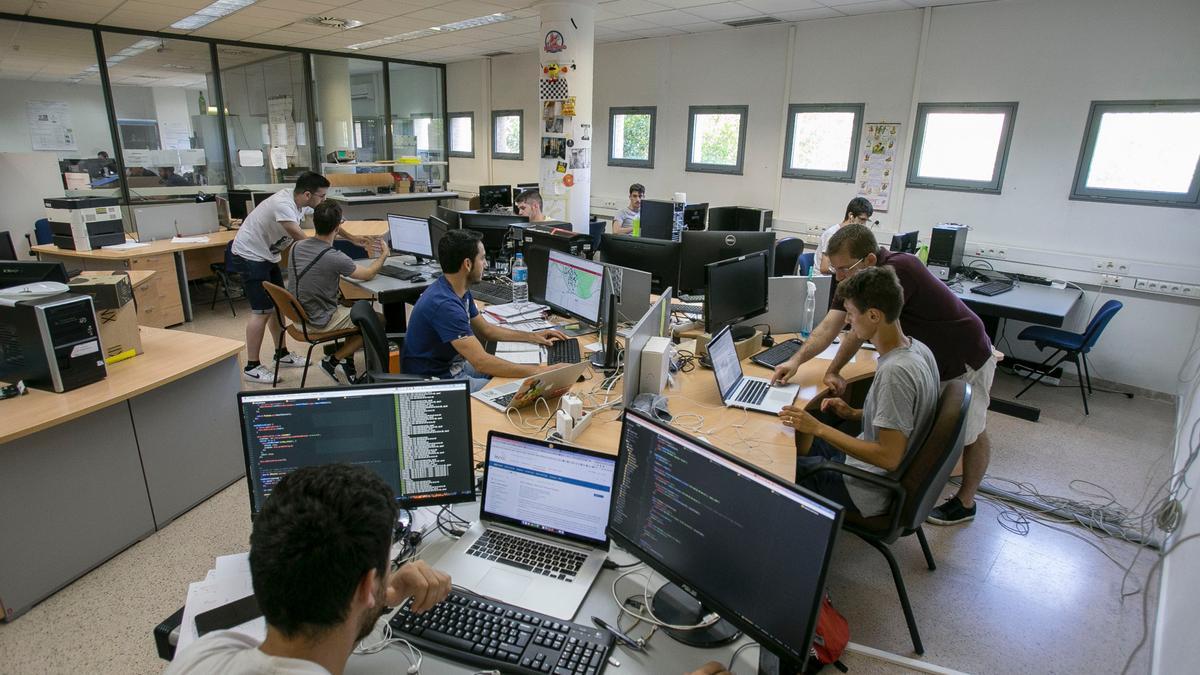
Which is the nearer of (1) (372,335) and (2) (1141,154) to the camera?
(1) (372,335)

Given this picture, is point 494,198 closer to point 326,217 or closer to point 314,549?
point 326,217

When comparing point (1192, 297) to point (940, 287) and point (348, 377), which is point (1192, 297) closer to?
point (940, 287)

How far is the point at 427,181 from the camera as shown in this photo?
10539 millimetres

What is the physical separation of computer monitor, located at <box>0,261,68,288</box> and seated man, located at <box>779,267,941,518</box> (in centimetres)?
338

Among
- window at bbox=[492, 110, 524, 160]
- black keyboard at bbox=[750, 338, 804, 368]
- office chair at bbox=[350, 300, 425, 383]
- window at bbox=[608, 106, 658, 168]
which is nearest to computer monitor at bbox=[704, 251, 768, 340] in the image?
black keyboard at bbox=[750, 338, 804, 368]

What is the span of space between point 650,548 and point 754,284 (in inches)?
85.7

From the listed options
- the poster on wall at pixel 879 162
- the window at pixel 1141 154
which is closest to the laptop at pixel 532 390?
the poster on wall at pixel 879 162

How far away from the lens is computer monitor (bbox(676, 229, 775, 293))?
3568 mm

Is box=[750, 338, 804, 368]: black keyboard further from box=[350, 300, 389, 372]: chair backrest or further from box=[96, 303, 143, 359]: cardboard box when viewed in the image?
box=[96, 303, 143, 359]: cardboard box

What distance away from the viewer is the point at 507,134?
9.65 m

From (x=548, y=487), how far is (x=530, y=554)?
0.61ft

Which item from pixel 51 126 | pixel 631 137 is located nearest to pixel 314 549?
pixel 631 137

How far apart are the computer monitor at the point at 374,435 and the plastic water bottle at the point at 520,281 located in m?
2.39

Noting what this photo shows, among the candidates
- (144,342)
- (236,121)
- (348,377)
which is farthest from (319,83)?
(144,342)
